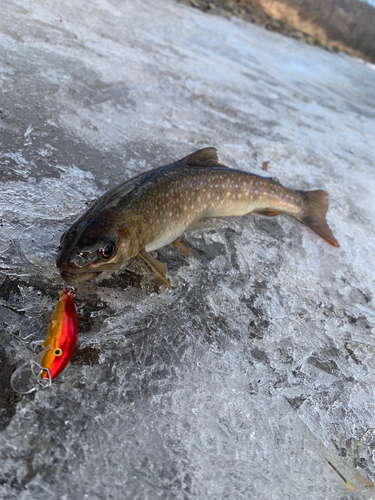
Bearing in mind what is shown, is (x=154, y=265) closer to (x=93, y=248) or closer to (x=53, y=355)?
(x=93, y=248)

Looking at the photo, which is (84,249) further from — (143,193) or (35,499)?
(35,499)

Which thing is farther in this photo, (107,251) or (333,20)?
(333,20)

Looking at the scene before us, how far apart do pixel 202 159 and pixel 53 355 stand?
208cm

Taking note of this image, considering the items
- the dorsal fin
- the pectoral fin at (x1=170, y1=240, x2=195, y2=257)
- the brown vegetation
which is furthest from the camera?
the brown vegetation

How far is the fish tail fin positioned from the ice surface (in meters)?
0.10

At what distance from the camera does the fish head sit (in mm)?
2021

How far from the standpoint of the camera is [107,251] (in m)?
2.12

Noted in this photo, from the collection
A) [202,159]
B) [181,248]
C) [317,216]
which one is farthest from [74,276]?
[317,216]

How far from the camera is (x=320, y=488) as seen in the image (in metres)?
1.91

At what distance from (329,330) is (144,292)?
1.54 m

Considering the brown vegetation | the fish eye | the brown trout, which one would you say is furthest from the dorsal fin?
the brown vegetation

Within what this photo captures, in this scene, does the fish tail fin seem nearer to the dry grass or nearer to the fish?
the fish

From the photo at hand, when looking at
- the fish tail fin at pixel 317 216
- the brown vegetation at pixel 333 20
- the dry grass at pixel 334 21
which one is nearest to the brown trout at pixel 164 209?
the fish tail fin at pixel 317 216

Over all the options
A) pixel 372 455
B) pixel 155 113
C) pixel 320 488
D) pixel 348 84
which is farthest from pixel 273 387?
pixel 348 84
